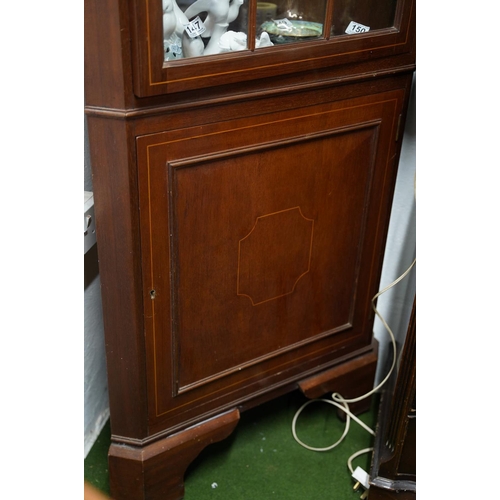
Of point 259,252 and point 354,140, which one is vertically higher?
point 354,140

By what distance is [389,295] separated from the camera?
1.53 meters

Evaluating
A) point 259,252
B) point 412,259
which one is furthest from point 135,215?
point 412,259

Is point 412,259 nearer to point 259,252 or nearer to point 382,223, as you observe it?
point 382,223

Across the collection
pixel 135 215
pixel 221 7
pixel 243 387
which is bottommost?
pixel 243 387

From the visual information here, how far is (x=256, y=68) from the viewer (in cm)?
91

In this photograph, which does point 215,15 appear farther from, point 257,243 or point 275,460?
point 275,460

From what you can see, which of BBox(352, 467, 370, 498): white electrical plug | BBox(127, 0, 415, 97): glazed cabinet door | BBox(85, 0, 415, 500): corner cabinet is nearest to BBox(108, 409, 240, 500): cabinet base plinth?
BBox(85, 0, 415, 500): corner cabinet

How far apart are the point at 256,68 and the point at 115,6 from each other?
0.23m

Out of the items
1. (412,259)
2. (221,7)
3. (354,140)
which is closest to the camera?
(221,7)

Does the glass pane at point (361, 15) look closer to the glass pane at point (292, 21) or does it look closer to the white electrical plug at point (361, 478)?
the glass pane at point (292, 21)

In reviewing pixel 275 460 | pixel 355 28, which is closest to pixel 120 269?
pixel 355 28

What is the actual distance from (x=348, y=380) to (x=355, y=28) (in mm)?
771

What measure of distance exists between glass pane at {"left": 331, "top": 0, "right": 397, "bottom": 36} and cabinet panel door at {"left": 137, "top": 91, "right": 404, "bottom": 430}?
0.39ft

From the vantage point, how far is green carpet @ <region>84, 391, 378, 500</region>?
4.31 ft
